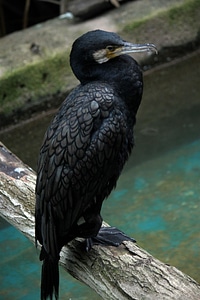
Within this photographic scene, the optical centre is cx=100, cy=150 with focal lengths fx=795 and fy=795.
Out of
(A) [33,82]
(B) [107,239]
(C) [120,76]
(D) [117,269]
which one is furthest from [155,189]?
(D) [117,269]

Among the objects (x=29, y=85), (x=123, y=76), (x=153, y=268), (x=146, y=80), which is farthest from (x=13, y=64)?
(x=153, y=268)

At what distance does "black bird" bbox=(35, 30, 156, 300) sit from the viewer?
3.03m

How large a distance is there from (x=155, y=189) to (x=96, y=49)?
2.08m

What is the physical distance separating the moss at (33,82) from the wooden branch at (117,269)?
268 cm

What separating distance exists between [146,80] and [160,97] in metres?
0.37

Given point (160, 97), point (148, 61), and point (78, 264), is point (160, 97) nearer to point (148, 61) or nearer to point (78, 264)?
point (148, 61)

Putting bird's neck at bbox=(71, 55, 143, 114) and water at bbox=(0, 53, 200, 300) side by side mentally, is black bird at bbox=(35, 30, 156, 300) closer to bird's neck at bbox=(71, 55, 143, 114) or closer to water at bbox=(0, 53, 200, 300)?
bird's neck at bbox=(71, 55, 143, 114)

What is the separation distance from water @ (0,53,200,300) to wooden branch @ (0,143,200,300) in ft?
2.66

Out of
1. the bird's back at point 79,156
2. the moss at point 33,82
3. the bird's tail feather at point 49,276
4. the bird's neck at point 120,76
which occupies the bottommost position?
the bird's tail feather at point 49,276

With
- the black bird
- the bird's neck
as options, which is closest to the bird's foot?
the black bird

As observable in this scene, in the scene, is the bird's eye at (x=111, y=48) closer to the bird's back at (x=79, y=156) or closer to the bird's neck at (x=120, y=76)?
the bird's neck at (x=120, y=76)

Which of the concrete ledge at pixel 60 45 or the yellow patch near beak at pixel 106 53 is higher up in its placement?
the concrete ledge at pixel 60 45

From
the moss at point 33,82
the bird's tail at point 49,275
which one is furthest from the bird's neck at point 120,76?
the moss at point 33,82

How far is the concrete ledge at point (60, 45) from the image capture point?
628 centimetres
